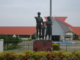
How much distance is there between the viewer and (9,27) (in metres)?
39.2

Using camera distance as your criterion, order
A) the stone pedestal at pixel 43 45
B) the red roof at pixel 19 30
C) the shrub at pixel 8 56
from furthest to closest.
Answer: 1. the red roof at pixel 19 30
2. the stone pedestal at pixel 43 45
3. the shrub at pixel 8 56

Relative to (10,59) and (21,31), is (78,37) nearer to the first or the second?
(21,31)

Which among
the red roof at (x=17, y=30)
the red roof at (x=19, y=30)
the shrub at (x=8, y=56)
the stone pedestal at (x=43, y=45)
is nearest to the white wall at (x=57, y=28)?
the red roof at (x=19, y=30)

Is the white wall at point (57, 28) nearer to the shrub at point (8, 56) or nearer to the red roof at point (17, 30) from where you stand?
the red roof at point (17, 30)

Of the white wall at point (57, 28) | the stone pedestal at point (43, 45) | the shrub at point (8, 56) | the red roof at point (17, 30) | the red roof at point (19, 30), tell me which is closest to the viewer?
the shrub at point (8, 56)

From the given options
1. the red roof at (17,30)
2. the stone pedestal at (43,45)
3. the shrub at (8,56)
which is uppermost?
the red roof at (17,30)

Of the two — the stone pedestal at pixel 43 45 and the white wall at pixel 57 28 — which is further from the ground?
the white wall at pixel 57 28

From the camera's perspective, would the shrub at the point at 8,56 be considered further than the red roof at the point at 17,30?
No

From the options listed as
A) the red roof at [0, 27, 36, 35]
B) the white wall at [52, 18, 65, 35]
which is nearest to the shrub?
the white wall at [52, 18, 65, 35]

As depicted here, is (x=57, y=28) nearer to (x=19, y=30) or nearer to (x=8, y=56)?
(x=19, y=30)

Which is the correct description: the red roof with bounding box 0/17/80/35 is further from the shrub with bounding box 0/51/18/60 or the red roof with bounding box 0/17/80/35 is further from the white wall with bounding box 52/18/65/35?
the shrub with bounding box 0/51/18/60

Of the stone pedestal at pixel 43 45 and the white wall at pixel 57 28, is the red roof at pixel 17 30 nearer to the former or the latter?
the white wall at pixel 57 28

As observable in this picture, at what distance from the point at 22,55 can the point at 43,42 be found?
2.91 meters

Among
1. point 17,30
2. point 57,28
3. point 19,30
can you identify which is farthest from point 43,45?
point 17,30
